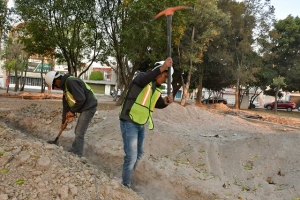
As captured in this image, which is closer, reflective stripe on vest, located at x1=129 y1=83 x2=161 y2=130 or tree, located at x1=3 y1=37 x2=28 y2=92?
reflective stripe on vest, located at x1=129 y1=83 x2=161 y2=130

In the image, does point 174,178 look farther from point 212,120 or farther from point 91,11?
point 91,11

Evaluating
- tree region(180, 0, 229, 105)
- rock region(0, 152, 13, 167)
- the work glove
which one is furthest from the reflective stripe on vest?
tree region(180, 0, 229, 105)

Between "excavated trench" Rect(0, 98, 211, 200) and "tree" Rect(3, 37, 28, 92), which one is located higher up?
"tree" Rect(3, 37, 28, 92)

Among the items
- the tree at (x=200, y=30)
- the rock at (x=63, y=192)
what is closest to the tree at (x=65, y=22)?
the tree at (x=200, y=30)

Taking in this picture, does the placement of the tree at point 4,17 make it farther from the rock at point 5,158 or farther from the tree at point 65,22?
the rock at point 5,158

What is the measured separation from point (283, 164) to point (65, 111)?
13.5 ft

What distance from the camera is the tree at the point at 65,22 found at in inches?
623

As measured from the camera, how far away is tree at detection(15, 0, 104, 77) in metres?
15.8

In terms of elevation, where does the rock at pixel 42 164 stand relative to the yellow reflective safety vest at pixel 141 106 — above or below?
below

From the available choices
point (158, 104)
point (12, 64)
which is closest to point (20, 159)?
point (158, 104)

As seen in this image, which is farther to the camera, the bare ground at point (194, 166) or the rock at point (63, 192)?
the bare ground at point (194, 166)

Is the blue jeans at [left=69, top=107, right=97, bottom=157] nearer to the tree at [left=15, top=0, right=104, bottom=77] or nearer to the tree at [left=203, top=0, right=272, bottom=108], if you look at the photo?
the tree at [left=15, top=0, right=104, bottom=77]

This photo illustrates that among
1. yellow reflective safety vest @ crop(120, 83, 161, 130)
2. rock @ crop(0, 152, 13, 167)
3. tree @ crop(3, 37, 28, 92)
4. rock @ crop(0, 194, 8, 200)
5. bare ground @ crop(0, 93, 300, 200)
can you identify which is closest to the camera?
rock @ crop(0, 194, 8, 200)

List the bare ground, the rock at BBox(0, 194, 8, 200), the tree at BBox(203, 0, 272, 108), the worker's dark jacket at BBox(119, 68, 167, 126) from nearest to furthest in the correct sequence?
the rock at BBox(0, 194, 8, 200)
the worker's dark jacket at BBox(119, 68, 167, 126)
the bare ground
the tree at BBox(203, 0, 272, 108)
